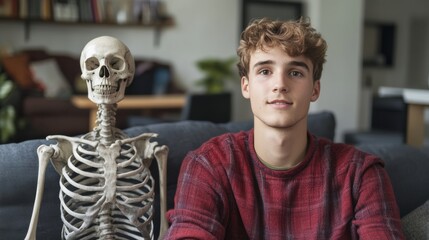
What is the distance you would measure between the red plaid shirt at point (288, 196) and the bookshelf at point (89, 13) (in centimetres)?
460

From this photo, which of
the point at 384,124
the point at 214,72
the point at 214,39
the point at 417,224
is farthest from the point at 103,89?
the point at 214,39

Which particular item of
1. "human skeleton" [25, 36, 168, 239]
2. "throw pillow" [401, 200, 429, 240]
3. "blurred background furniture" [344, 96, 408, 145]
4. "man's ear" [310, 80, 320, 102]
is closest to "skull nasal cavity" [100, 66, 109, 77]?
"human skeleton" [25, 36, 168, 239]

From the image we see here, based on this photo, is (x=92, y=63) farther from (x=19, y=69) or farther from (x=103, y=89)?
(x=19, y=69)

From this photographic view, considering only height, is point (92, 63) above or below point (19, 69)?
above

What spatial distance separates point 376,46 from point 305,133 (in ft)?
21.5

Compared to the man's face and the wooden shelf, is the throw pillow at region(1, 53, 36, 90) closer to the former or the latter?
the wooden shelf

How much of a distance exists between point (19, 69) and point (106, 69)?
167 inches

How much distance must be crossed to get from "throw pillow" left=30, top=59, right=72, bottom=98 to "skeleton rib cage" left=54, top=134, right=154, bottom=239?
4019 mm

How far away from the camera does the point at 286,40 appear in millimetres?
1300

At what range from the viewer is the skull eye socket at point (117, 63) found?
131 cm

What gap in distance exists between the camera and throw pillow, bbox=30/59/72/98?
17.3 feet

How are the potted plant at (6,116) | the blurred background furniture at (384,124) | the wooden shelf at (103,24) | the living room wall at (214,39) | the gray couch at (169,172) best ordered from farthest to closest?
the living room wall at (214,39) → the wooden shelf at (103,24) → the potted plant at (6,116) → the blurred background furniture at (384,124) → the gray couch at (169,172)

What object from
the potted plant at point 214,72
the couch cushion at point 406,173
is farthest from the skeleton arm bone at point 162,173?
the potted plant at point 214,72

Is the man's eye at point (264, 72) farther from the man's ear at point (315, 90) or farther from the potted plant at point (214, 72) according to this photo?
the potted plant at point (214, 72)
